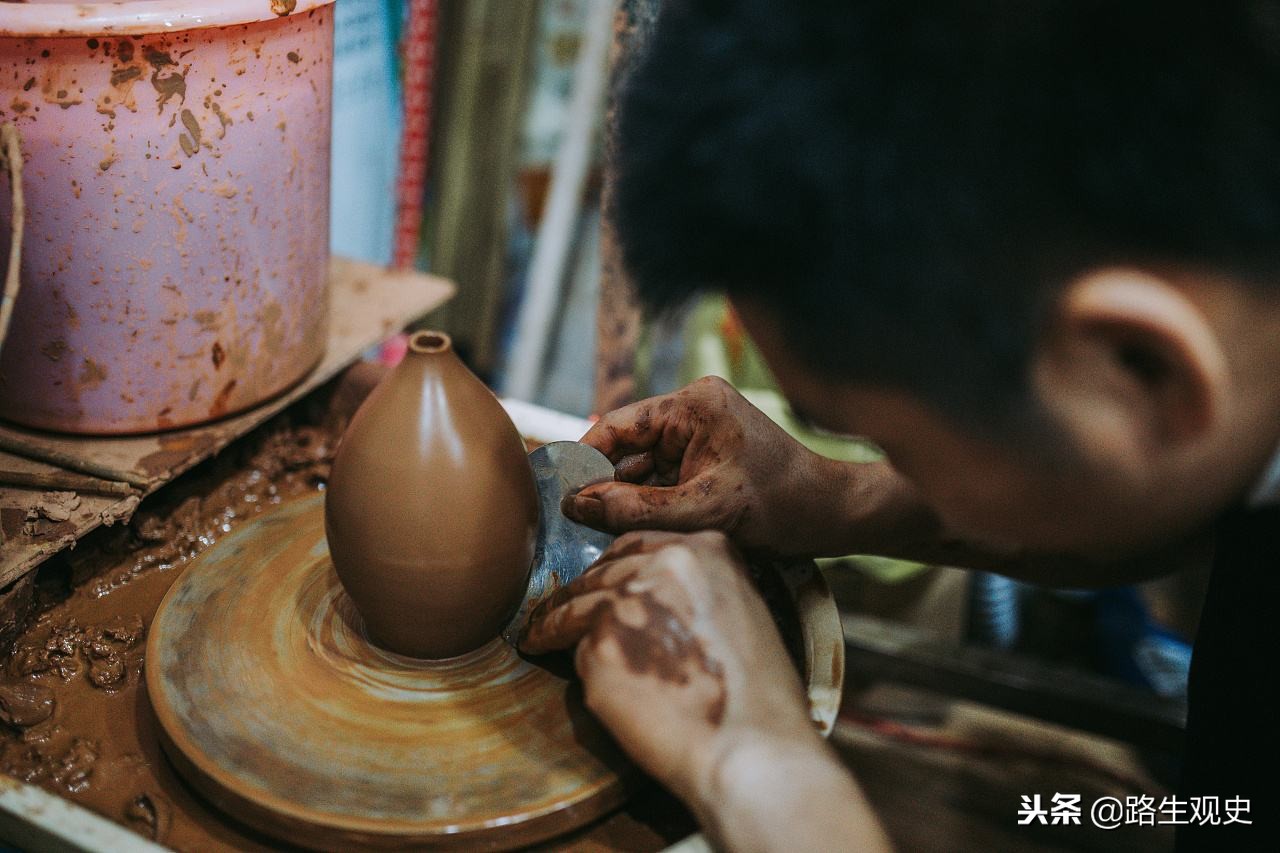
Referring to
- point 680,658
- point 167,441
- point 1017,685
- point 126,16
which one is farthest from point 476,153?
point 680,658

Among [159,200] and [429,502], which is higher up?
[159,200]

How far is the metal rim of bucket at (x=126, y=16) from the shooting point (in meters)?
1.40

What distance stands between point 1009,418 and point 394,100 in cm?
319

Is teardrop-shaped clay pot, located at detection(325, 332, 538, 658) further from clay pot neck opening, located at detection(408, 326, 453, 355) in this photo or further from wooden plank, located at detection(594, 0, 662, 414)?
wooden plank, located at detection(594, 0, 662, 414)

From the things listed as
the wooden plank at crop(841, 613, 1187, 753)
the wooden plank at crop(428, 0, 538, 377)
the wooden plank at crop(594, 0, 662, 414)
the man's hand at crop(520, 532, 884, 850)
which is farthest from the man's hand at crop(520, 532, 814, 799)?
the wooden plank at crop(428, 0, 538, 377)

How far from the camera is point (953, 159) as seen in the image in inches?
34.1

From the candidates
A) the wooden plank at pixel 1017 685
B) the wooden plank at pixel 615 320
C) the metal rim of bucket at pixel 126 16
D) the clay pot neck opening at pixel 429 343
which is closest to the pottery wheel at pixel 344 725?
the clay pot neck opening at pixel 429 343

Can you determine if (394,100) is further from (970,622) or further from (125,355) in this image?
(970,622)

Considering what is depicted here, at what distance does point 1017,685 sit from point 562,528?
1.60 metres

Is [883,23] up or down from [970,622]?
up

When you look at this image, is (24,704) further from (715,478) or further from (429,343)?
(715,478)

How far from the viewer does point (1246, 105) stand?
83cm

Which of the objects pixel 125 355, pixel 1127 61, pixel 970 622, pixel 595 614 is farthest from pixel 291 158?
pixel 970 622

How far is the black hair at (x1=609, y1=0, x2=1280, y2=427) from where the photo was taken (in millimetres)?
823
